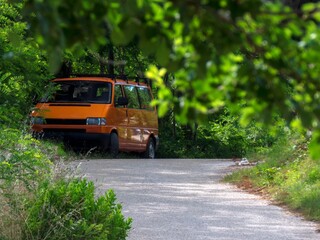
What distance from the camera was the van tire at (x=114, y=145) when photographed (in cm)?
2505

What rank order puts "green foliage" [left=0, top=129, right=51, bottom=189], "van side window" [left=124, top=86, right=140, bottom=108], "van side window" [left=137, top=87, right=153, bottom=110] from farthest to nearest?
1. "van side window" [left=137, top=87, right=153, bottom=110]
2. "van side window" [left=124, top=86, right=140, bottom=108]
3. "green foliage" [left=0, top=129, right=51, bottom=189]

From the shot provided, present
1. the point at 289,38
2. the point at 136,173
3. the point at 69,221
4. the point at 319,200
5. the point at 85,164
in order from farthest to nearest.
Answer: the point at 85,164 < the point at 136,173 < the point at 319,200 < the point at 69,221 < the point at 289,38

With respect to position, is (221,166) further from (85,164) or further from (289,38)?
(289,38)

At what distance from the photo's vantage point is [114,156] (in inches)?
990

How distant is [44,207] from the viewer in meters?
8.38

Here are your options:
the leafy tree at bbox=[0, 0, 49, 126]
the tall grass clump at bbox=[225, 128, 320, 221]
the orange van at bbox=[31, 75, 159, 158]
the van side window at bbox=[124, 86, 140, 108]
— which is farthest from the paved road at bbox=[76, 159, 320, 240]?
the van side window at bbox=[124, 86, 140, 108]

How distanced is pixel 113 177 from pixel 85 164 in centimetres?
251

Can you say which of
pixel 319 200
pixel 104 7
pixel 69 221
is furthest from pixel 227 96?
pixel 319 200

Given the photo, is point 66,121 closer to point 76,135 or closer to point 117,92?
point 76,135

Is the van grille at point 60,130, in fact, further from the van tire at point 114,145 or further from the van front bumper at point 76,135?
the van tire at point 114,145

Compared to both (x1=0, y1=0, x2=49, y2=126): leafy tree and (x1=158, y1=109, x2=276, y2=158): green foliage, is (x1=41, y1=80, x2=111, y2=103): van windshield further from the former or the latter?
(x1=158, y1=109, x2=276, y2=158): green foliage

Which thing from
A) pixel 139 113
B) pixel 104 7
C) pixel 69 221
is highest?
pixel 139 113

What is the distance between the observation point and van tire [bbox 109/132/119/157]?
25047 mm

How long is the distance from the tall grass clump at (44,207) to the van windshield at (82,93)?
53.8 ft
